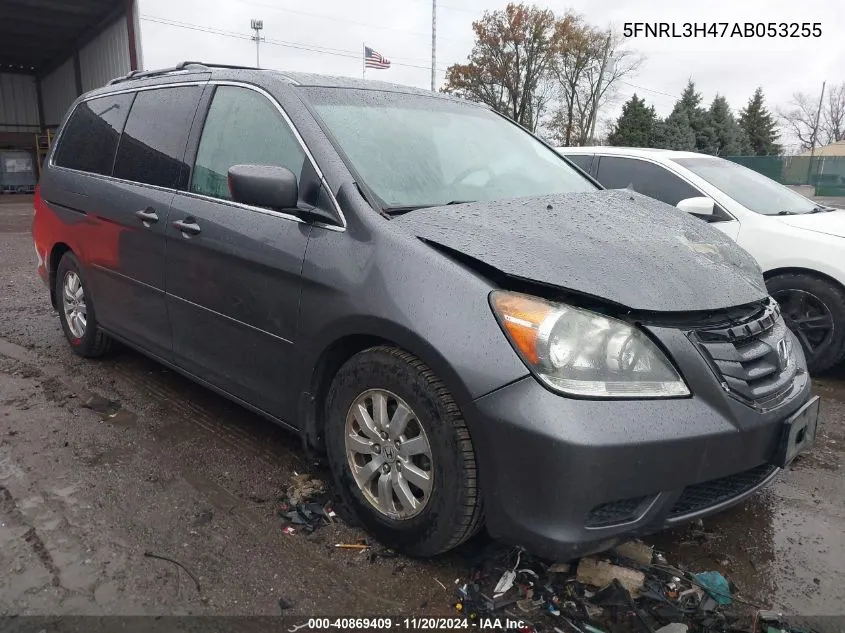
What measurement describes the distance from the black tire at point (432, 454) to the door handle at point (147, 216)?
5.07ft

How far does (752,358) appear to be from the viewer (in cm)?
224

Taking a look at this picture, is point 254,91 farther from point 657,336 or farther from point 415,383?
point 657,336

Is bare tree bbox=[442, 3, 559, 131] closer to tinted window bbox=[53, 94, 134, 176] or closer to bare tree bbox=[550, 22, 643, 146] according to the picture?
bare tree bbox=[550, 22, 643, 146]

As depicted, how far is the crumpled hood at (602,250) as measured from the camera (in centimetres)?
216

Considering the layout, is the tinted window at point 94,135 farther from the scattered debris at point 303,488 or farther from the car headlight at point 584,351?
the car headlight at point 584,351

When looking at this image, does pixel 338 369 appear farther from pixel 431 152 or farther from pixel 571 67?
pixel 571 67

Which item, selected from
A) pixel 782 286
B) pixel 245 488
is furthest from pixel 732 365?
pixel 782 286

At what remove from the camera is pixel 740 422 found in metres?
2.11

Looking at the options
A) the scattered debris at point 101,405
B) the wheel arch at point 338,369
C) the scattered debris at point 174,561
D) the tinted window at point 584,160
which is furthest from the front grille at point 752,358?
the tinted window at point 584,160

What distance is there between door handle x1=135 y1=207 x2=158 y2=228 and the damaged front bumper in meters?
2.19

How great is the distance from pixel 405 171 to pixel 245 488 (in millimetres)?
1571

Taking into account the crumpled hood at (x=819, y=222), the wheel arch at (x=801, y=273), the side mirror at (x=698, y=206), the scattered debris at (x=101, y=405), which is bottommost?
the scattered debris at (x=101, y=405)

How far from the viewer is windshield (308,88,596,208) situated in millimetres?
2734

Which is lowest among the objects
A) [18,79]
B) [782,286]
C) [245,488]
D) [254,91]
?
[245,488]
